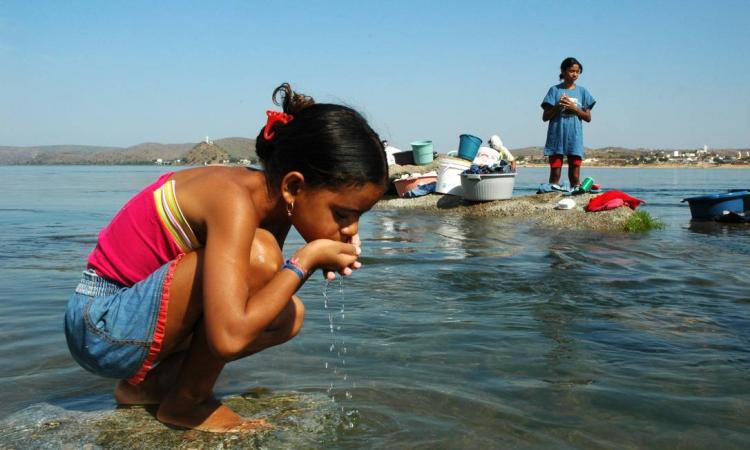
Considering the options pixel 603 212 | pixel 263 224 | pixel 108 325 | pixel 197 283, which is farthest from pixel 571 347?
pixel 603 212

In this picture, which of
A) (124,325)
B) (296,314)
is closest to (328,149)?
(296,314)

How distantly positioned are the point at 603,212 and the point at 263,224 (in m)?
8.01

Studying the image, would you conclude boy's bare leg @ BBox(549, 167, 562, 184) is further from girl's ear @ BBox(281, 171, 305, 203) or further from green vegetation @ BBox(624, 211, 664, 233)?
girl's ear @ BBox(281, 171, 305, 203)

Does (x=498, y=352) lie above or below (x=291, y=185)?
below

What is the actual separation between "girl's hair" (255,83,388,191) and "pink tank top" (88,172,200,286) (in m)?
0.38

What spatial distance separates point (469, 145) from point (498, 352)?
1106cm

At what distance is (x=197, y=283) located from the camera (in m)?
2.42

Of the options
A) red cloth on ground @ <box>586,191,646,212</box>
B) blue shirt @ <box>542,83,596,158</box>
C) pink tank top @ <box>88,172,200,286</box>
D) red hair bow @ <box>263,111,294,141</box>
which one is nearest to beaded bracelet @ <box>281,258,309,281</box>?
pink tank top @ <box>88,172,200,286</box>

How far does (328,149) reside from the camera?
2.45 metres

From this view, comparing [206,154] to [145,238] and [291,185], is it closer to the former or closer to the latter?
[145,238]

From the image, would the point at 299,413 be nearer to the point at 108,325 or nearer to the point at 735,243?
the point at 108,325

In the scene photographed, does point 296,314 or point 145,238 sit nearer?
point 145,238

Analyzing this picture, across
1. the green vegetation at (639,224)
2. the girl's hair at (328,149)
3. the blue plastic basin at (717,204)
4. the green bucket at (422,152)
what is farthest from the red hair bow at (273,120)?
the green bucket at (422,152)

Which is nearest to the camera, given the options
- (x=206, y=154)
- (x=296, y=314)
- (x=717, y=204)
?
(x=296, y=314)
